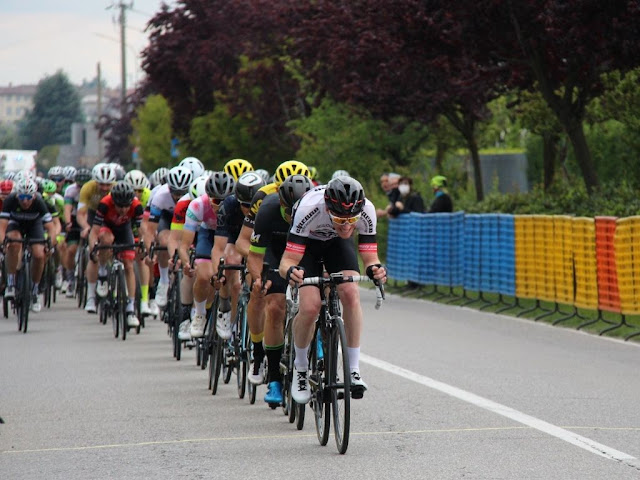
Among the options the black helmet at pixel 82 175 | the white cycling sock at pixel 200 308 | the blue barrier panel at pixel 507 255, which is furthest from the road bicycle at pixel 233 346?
the black helmet at pixel 82 175

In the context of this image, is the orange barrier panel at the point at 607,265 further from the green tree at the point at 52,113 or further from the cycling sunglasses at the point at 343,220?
the green tree at the point at 52,113

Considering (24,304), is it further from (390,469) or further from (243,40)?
(243,40)

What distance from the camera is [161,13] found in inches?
2181

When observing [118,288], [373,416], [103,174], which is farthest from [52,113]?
[373,416]

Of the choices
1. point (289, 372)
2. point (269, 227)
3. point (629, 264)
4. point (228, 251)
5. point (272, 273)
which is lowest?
point (289, 372)

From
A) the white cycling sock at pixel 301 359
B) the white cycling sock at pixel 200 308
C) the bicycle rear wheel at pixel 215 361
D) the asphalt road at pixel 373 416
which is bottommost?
the asphalt road at pixel 373 416

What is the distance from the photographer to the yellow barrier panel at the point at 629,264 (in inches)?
641

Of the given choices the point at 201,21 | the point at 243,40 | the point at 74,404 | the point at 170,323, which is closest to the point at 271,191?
the point at 74,404

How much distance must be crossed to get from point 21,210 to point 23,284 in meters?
1.40

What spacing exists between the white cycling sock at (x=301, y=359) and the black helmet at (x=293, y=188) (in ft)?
3.23

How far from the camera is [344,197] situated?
28.4ft

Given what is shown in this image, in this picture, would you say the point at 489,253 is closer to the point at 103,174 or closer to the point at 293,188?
the point at 103,174

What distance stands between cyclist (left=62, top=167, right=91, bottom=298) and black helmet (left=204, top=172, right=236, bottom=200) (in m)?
10.4

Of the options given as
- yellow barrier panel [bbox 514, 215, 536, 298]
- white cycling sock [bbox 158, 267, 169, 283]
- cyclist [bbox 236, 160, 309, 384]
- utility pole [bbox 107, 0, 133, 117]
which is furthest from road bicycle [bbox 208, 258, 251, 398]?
utility pole [bbox 107, 0, 133, 117]
